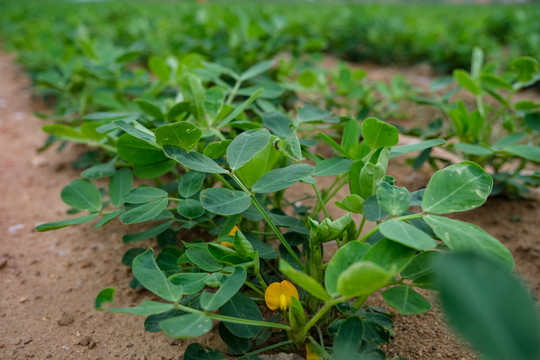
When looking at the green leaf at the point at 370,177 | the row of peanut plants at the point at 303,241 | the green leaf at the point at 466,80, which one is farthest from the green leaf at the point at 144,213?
the green leaf at the point at 466,80

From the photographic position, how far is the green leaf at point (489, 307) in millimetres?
399

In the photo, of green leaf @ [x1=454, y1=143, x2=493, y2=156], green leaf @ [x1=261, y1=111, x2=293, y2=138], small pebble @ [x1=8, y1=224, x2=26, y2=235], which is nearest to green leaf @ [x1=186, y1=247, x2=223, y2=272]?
green leaf @ [x1=261, y1=111, x2=293, y2=138]

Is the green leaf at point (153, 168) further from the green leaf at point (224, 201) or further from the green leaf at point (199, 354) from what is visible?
the green leaf at point (199, 354)

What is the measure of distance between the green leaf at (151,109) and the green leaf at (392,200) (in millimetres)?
731

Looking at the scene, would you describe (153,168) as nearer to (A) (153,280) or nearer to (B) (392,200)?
(A) (153,280)

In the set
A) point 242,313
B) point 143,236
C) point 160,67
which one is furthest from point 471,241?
point 160,67

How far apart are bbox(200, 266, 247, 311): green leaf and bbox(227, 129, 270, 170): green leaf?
8.7 inches

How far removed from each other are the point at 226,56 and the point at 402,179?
125cm

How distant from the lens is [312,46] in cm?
240

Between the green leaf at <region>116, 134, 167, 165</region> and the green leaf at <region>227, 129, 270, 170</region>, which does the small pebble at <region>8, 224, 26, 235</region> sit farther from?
the green leaf at <region>227, 129, 270, 170</region>

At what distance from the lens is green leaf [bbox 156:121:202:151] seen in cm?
85

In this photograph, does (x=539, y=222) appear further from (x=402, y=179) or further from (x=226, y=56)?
(x=226, y=56)

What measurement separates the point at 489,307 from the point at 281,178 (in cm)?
50

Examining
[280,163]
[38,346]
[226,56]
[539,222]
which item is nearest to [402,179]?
[539,222]
